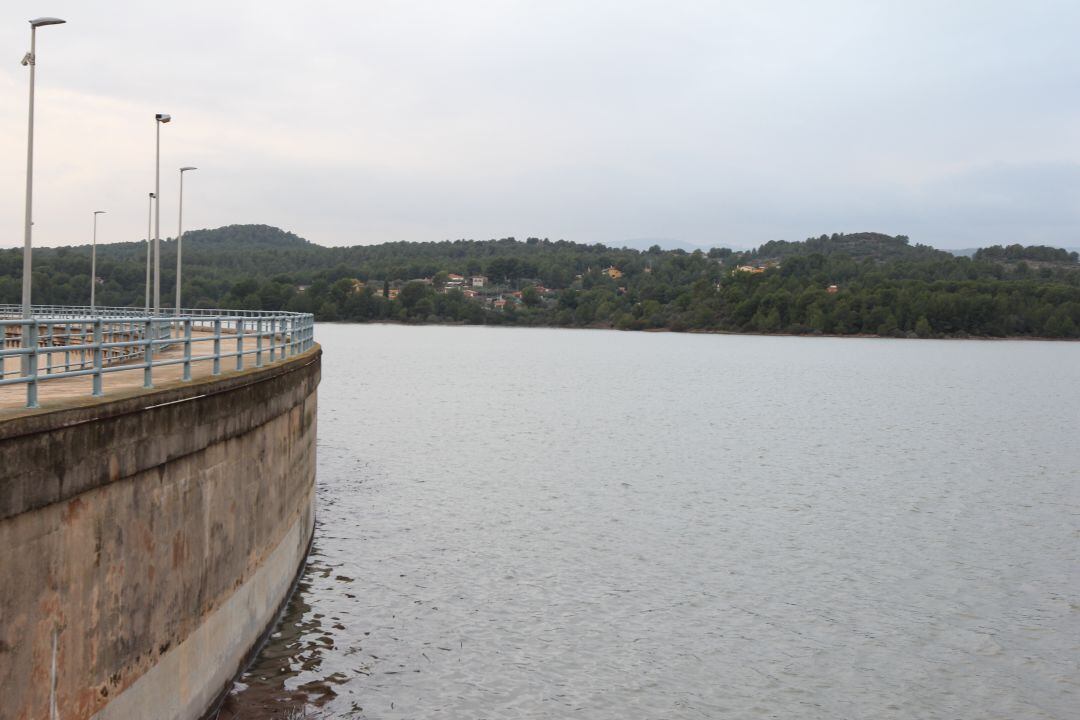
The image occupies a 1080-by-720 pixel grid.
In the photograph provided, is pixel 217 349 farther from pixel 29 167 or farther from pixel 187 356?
pixel 29 167

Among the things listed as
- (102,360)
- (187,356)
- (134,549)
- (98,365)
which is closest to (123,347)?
(187,356)

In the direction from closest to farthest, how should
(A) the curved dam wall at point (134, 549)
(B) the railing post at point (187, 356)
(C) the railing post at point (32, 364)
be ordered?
(A) the curved dam wall at point (134, 549) → (C) the railing post at point (32, 364) → (B) the railing post at point (187, 356)

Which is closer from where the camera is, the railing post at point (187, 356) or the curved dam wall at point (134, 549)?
the curved dam wall at point (134, 549)

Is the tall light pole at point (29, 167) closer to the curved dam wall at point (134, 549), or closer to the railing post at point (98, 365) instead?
the curved dam wall at point (134, 549)

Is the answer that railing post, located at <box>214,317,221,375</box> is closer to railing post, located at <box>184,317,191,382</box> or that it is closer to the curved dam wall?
the curved dam wall

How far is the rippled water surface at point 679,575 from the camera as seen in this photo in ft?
48.2

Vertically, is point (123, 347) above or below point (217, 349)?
below

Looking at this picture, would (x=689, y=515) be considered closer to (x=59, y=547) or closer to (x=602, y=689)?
(x=602, y=689)

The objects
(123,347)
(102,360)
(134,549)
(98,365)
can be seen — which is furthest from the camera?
(123,347)

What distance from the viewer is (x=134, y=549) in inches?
374

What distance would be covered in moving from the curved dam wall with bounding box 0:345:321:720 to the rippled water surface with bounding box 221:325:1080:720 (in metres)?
1.96

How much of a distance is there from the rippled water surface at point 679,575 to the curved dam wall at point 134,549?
1963 mm

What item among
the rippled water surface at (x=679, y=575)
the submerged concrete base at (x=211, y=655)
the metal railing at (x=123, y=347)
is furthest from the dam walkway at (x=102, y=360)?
the rippled water surface at (x=679, y=575)

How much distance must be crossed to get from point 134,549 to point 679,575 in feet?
44.1
